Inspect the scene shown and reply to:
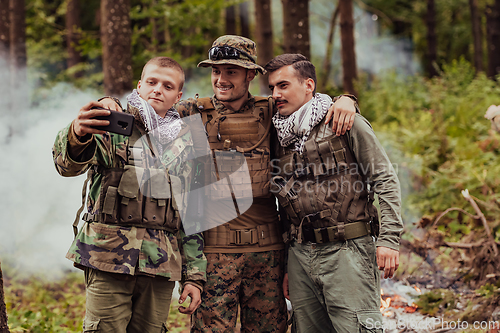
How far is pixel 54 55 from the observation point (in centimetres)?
1705

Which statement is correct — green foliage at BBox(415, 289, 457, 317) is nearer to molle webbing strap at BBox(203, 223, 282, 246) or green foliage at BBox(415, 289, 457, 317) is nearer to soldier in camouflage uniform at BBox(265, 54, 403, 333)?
soldier in camouflage uniform at BBox(265, 54, 403, 333)

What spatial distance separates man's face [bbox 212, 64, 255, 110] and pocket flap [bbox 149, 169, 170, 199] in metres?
0.76

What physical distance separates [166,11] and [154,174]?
27.7 ft

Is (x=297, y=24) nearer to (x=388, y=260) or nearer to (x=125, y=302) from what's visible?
(x=388, y=260)

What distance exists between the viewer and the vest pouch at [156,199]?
8.14 feet

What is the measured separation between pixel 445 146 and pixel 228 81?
21.1ft

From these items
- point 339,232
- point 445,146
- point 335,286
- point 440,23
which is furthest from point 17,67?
point 440,23

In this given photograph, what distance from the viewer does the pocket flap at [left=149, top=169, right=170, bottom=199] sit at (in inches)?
98.5

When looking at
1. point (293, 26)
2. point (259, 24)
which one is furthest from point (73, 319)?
point (259, 24)

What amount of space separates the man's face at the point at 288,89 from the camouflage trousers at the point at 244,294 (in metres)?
1.04

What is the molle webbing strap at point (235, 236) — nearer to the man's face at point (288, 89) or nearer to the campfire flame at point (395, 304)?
the man's face at point (288, 89)

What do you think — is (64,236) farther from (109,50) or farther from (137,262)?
(137,262)

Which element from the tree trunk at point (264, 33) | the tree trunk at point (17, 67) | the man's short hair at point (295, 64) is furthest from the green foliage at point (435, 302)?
the tree trunk at point (17, 67)

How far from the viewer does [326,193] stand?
2805 millimetres
